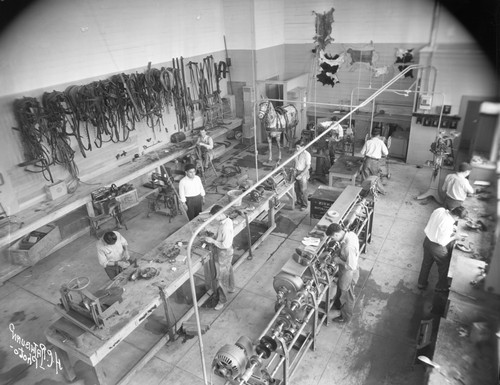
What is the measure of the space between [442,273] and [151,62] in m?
8.59

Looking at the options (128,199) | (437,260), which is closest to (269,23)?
(128,199)

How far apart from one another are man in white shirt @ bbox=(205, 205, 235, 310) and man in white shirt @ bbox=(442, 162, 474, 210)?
446cm

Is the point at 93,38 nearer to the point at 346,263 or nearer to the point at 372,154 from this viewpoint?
the point at 372,154

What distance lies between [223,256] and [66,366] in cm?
264

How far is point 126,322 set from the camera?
4.70 meters

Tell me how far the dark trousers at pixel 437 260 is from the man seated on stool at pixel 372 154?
3321mm

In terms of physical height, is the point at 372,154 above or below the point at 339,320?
above

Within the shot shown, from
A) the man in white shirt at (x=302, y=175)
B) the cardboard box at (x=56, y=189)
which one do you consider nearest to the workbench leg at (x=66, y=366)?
the cardboard box at (x=56, y=189)

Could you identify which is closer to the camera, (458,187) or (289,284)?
(289,284)

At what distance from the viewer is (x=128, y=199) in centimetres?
913

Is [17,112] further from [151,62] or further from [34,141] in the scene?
[151,62]

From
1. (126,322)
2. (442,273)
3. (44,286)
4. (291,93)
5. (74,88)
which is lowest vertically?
(44,286)

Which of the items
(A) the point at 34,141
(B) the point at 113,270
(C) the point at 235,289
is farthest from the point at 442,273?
(A) the point at 34,141

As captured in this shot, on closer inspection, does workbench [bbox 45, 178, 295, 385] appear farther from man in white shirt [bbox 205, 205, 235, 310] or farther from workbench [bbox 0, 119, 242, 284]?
workbench [bbox 0, 119, 242, 284]
